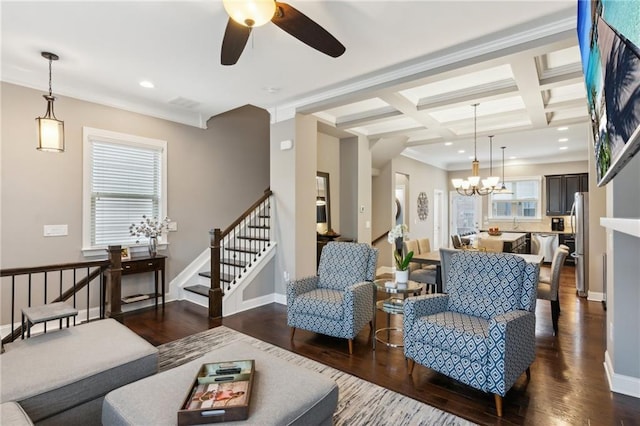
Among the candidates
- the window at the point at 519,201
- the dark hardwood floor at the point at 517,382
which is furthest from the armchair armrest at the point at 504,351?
the window at the point at 519,201

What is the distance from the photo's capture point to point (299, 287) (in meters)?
3.48

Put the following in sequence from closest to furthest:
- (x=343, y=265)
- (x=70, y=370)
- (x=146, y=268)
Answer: (x=70, y=370), (x=343, y=265), (x=146, y=268)

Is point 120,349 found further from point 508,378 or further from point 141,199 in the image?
point 141,199

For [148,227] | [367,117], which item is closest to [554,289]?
[367,117]

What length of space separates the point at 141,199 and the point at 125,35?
242 centimetres

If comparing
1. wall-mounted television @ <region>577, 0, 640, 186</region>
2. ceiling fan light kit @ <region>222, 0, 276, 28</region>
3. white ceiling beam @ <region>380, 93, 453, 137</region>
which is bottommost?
wall-mounted television @ <region>577, 0, 640, 186</region>

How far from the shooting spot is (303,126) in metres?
4.80

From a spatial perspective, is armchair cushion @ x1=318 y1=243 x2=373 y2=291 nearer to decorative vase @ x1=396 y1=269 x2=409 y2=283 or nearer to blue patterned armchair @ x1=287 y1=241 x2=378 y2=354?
blue patterned armchair @ x1=287 y1=241 x2=378 y2=354

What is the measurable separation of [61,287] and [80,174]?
1.43m

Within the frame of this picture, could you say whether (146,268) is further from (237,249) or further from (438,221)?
(438,221)

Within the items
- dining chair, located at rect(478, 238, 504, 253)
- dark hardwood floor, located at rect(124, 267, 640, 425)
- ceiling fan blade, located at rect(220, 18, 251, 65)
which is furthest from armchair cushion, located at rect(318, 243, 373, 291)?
dining chair, located at rect(478, 238, 504, 253)

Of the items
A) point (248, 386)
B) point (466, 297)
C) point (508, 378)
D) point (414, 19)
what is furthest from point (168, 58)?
point (508, 378)

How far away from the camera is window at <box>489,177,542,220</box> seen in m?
9.25

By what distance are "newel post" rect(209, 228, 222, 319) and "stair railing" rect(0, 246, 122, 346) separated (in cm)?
105
